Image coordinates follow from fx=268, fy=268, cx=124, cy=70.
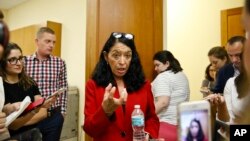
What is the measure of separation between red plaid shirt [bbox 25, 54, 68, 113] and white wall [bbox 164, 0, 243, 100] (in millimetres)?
1089

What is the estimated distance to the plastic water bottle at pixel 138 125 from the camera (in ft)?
3.43

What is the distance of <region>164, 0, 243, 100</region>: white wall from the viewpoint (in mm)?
2625

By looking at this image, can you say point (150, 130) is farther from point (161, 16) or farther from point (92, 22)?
point (161, 16)

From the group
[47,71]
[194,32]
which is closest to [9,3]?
[47,71]

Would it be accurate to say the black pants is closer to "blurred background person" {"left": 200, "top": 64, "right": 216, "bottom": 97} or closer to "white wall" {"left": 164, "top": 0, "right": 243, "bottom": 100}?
"blurred background person" {"left": 200, "top": 64, "right": 216, "bottom": 97}

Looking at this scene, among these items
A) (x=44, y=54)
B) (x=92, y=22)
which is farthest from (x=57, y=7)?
(x=92, y=22)

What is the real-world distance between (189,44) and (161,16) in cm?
84

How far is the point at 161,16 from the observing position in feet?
6.74

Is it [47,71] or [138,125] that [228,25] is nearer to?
[47,71]

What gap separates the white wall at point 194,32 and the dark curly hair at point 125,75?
4.07ft

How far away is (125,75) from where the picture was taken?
135 centimetres

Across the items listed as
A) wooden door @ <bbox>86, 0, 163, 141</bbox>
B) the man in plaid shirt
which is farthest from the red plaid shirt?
wooden door @ <bbox>86, 0, 163, 141</bbox>

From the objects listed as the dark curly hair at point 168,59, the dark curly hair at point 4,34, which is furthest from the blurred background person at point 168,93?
the dark curly hair at point 4,34

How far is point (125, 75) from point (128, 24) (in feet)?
1.83
